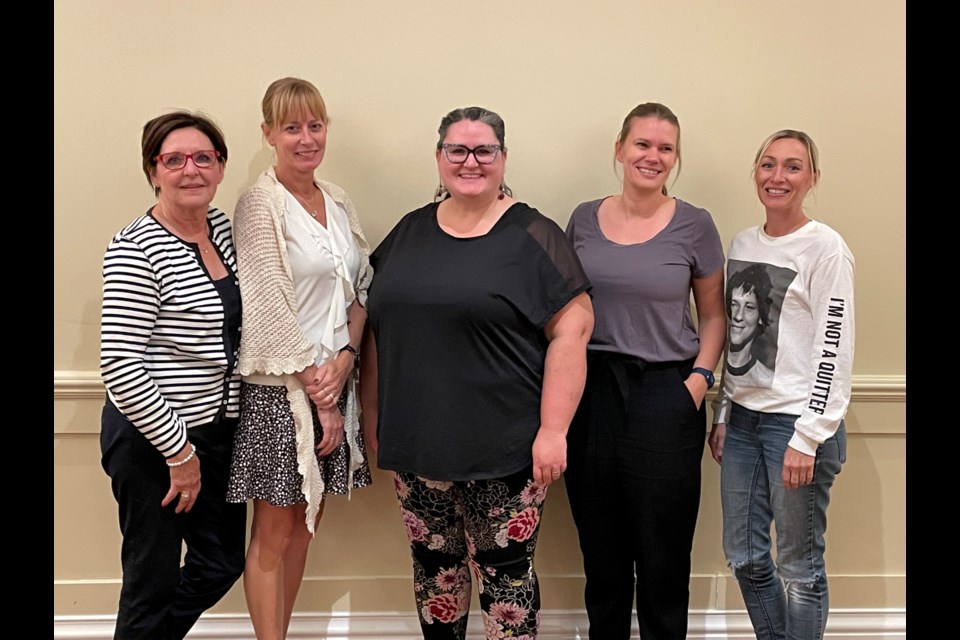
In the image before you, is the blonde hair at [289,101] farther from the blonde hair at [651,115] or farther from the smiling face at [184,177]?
the blonde hair at [651,115]

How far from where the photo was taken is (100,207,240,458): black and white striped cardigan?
1742 millimetres

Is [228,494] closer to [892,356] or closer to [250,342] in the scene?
[250,342]

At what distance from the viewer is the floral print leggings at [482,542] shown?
194 centimetres

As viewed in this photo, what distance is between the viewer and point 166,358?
1839 millimetres

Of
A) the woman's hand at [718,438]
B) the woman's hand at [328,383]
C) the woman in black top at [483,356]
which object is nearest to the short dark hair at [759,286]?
the woman's hand at [718,438]

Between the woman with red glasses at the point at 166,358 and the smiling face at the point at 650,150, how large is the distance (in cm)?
106

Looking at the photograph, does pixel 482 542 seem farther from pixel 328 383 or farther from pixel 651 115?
pixel 651 115

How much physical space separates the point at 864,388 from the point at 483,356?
138 centimetres

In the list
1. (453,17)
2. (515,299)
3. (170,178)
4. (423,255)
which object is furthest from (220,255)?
(453,17)

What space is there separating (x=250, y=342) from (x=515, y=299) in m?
0.67

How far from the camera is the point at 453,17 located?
2.32 m

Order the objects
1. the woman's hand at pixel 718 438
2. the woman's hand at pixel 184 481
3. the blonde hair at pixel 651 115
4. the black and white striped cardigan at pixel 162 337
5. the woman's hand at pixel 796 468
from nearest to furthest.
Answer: the black and white striped cardigan at pixel 162 337
the woman's hand at pixel 184 481
the woman's hand at pixel 796 468
the blonde hair at pixel 651 115
the woman's hand at pixel 718 438

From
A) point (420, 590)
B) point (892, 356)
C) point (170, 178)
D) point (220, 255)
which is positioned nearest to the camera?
point (170, 178)

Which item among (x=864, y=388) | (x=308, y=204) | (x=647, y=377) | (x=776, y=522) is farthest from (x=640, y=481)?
(x=308, y=204)
